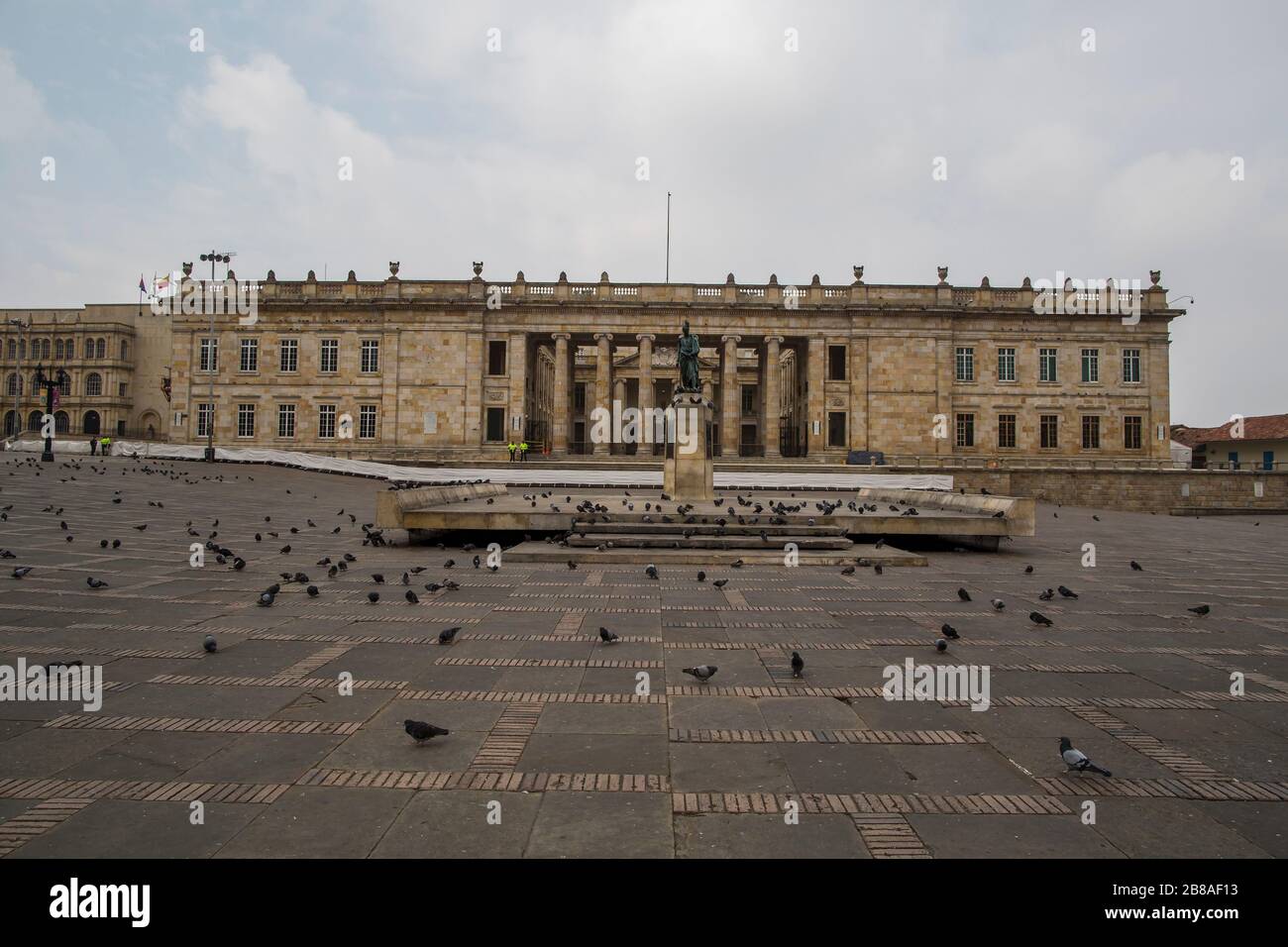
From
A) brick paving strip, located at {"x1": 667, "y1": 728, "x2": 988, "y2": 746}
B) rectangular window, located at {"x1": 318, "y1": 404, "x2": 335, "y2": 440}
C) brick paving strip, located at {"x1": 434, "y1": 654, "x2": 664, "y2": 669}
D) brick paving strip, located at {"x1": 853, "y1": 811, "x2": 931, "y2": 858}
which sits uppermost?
rectangular window, located at {"x1": 318, "y1": 404, "x2": 335, "y2": 440}

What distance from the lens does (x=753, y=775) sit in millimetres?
4066

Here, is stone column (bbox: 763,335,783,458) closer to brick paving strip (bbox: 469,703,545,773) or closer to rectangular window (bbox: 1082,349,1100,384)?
rectangular window (bbox: 1082,349,1100,384)

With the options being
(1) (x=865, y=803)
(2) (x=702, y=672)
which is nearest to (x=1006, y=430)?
(2) (x=702, y=672)

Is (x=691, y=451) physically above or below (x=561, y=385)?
below

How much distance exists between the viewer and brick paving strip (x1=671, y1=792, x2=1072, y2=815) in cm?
364

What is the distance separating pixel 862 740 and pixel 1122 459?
5247 centimetres

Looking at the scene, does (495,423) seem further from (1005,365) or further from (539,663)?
(539,663)

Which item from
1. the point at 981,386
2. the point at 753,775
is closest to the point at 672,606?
the point at 753,775

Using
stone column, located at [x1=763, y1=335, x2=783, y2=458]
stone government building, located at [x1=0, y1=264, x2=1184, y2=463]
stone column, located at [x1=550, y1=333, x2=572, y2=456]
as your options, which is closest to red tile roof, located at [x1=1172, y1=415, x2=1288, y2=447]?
stone government building, located at [x1=0, y1=264, x2=1184, y2=463]

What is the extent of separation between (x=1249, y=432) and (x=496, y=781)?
2928 inches

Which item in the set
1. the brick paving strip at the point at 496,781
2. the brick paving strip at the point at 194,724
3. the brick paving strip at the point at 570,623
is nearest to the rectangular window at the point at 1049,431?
the brick paving strip at the point at 570,623

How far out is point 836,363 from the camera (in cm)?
4950

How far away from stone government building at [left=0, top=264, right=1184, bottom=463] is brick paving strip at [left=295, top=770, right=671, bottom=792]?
43.8 m

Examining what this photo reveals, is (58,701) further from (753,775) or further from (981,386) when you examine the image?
(981,386)
